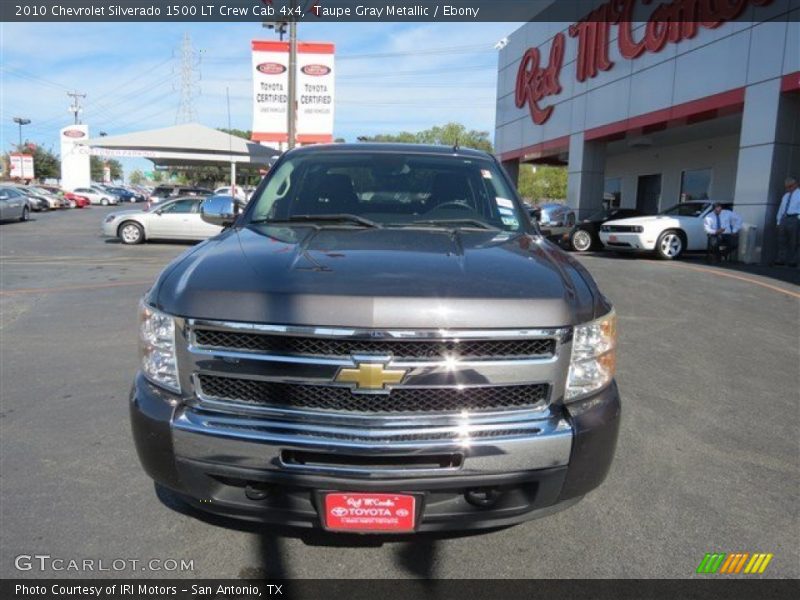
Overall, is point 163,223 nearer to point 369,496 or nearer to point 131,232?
point 131,232

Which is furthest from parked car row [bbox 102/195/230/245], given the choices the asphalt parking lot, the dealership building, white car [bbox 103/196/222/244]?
the dealership building

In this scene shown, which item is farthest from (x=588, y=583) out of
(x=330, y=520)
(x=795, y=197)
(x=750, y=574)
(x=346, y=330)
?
(x=795, y=197)

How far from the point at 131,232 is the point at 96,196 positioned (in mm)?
42512

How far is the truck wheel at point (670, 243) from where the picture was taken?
14.6 metres

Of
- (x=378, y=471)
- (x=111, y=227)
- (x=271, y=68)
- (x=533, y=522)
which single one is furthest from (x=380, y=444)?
(x=271, y=68)

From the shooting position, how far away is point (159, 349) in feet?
8.07

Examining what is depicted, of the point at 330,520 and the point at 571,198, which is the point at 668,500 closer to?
the point at 330,520

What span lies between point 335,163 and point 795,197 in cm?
1215

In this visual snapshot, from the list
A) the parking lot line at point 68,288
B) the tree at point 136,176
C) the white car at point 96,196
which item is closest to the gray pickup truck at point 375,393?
the parking lot line at point 68,288

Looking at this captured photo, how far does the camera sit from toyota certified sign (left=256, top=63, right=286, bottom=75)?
2266cm

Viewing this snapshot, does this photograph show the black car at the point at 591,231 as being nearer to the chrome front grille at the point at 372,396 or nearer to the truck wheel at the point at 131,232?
the truck wheel at the point at 131,232

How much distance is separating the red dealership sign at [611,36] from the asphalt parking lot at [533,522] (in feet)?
38.1

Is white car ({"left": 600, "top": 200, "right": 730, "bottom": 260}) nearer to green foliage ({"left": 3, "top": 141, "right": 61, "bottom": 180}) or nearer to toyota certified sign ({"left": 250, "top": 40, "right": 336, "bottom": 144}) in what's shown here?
toyota certified sign ({"left": 250, "top": 40, "right": 336, "bottom": 144})

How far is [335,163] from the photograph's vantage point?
4.07 metres
